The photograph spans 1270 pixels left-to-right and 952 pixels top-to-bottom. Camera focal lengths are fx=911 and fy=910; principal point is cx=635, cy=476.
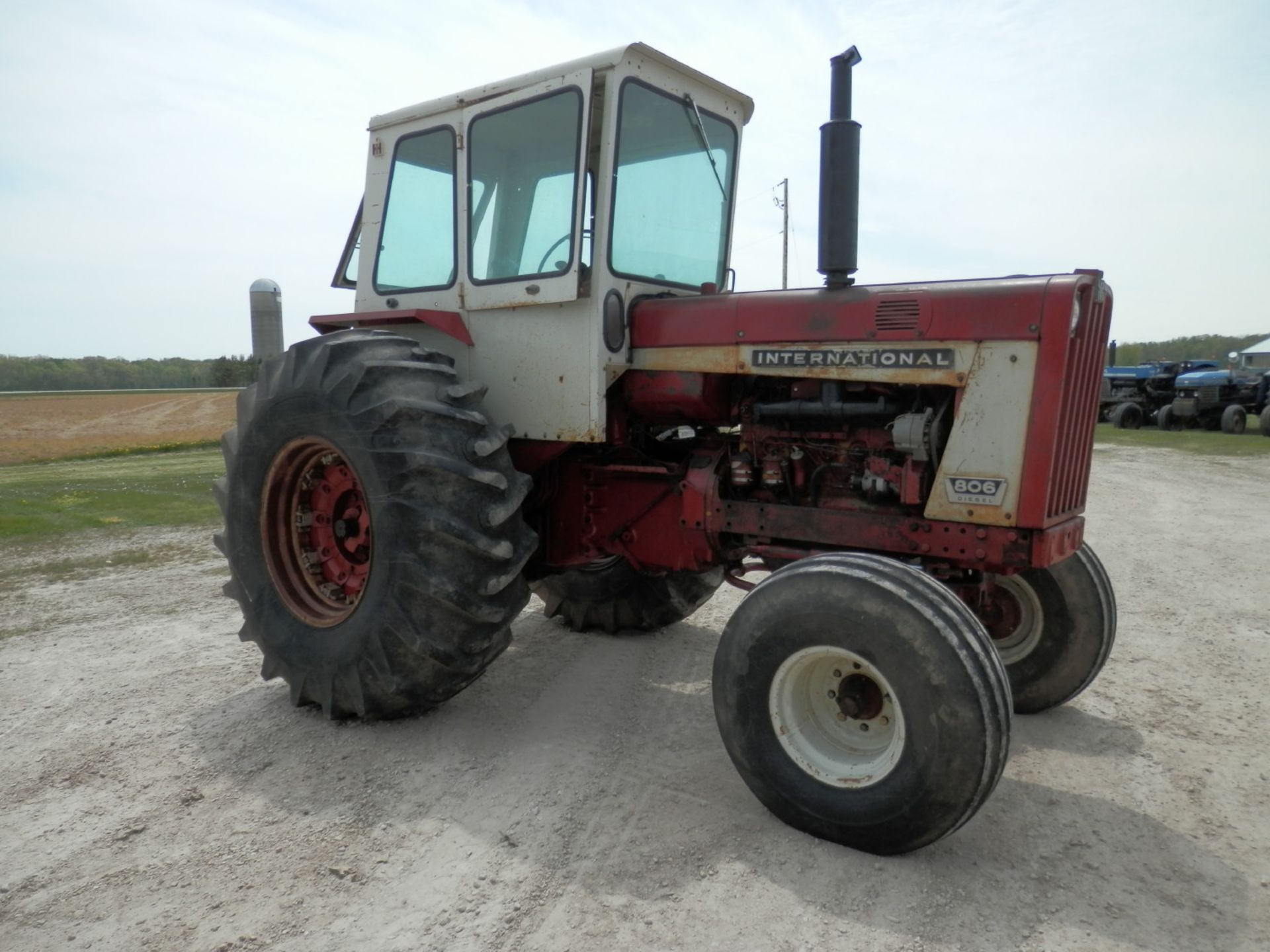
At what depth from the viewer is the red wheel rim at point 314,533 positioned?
438 cm

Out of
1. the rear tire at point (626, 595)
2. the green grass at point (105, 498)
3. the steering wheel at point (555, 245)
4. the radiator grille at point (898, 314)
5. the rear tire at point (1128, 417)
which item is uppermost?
the steering wheel at point (555, 245)

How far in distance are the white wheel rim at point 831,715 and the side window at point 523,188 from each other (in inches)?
83.4

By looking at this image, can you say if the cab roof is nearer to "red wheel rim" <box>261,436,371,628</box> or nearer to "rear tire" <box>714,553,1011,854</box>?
"red wheel rim" <box>261,436,371,628</box>

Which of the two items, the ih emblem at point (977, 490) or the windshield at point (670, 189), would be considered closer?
the ih emblem at point (977, 490)

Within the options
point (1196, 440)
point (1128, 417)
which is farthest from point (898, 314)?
point (1128, 417)

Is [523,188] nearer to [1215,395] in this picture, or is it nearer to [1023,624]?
[1023,624]

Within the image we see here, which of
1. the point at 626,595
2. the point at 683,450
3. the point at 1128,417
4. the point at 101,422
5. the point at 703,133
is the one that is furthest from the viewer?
the point at 101,422

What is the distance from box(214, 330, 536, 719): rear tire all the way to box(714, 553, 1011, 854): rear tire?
1.11 meters

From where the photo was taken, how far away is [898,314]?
359 centimetres

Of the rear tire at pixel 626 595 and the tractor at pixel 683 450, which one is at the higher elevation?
the tractor at pixel 683 450

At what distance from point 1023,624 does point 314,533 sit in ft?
11.3

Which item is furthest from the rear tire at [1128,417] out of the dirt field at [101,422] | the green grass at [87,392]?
the green grass at [87,392]

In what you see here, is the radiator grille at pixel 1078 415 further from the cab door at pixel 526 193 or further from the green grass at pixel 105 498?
the green grass at pixel 105 498

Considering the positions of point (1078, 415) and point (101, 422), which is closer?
point (1078, 415)
